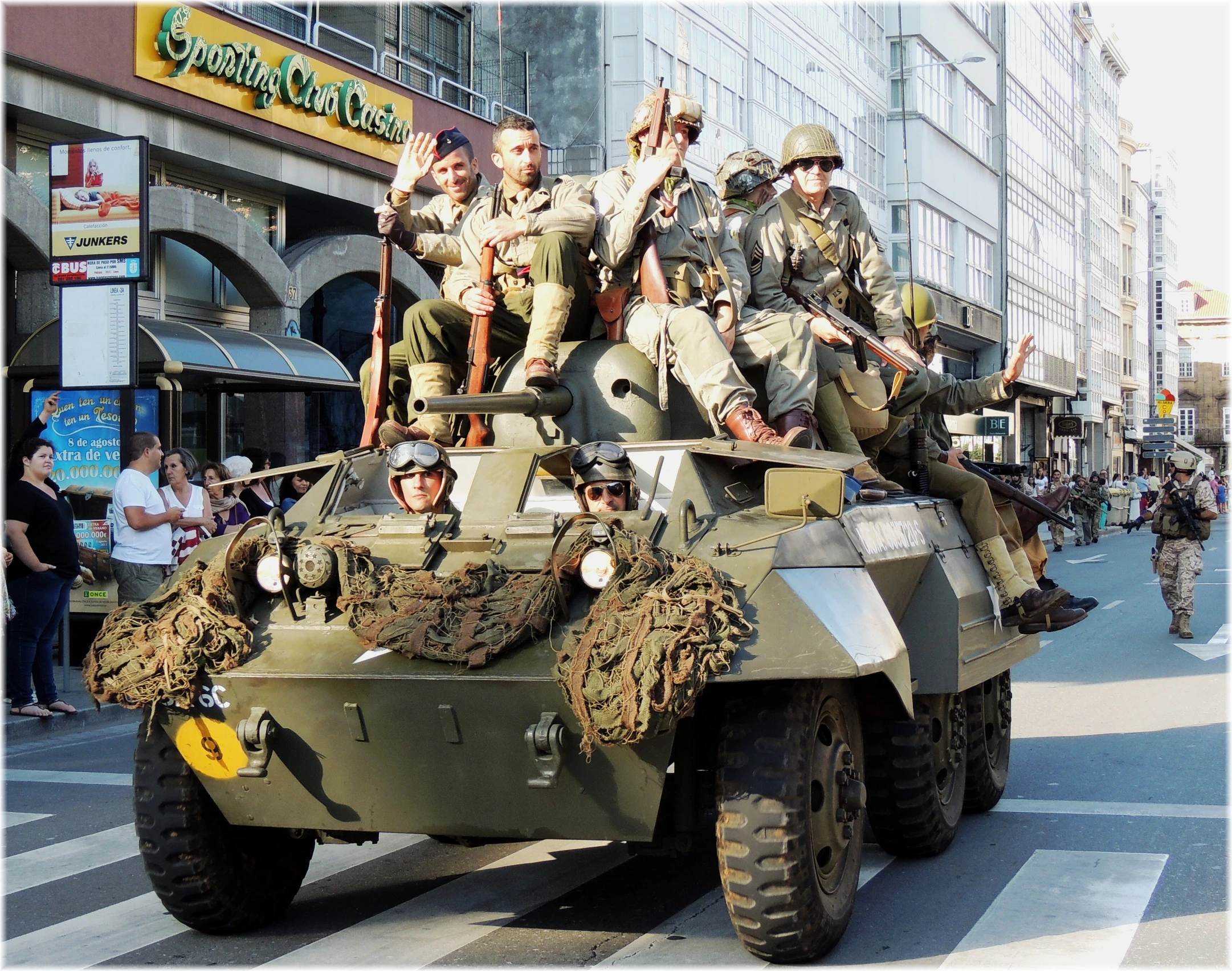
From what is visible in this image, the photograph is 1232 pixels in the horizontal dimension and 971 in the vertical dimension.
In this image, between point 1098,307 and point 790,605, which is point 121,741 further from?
point 1098,307

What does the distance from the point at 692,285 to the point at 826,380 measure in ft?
3.02

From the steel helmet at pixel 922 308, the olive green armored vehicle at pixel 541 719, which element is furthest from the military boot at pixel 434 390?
the steel helmet at pixel 922 308

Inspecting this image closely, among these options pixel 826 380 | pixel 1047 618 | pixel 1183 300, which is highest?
pixel 1183 300

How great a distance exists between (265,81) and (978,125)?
107ft

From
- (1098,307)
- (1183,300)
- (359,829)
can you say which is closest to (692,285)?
(359,829)

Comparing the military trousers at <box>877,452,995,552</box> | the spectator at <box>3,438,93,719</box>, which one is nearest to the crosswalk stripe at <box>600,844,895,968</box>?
the military trousers at <box>877,452,995,552</box>

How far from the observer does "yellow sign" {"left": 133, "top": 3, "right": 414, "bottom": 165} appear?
1752 cm

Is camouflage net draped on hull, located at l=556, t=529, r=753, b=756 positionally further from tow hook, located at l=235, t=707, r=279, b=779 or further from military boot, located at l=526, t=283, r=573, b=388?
military boot, located at l=526, t=283, r=573, b=388

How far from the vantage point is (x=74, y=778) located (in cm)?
935

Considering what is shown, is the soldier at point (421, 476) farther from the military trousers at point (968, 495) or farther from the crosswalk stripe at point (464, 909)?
the military trousers at point (968, 495)

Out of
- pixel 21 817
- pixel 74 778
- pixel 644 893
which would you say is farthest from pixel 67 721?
pixel 644 893

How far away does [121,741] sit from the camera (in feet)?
35.3

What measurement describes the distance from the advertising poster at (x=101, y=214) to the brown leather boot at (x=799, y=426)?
269 inches

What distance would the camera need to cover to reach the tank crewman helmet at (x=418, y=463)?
19.9ft
